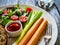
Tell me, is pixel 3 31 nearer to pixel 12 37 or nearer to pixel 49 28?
pixel 12 37

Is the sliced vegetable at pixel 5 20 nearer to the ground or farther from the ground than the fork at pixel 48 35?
nearer to the ground

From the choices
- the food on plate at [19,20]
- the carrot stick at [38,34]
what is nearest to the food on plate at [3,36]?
the food on plate at [19,20]

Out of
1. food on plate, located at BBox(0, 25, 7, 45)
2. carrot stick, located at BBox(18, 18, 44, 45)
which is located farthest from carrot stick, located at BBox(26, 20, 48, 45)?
food on plate, located at BBox(0, 25, 7, 45)

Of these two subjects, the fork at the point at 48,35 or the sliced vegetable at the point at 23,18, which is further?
the sliced vegetable at the point at 23,18

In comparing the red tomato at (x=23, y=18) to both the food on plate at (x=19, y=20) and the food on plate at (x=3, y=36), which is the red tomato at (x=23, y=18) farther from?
the food on plate at (x=3, y=36)

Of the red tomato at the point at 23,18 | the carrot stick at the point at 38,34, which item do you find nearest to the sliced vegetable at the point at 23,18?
the red tomato at the point at 23,18

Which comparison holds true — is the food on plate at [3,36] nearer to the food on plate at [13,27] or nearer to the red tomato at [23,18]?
the food on plate at [13,27]

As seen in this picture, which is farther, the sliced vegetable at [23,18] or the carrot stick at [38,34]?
the sliced vegetable at [23,18]

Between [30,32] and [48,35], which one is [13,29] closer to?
[30,32]

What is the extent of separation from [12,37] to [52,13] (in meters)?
0.36

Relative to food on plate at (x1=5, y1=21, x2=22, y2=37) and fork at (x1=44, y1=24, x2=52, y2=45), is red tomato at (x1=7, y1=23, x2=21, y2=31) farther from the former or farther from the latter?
fork at (x1=44, y1=24, x2=52, y2=45)

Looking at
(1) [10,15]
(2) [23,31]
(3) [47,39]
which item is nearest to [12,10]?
(1) [10,15]

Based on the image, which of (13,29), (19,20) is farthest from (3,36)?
(19,20)

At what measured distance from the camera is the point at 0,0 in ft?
4.66
